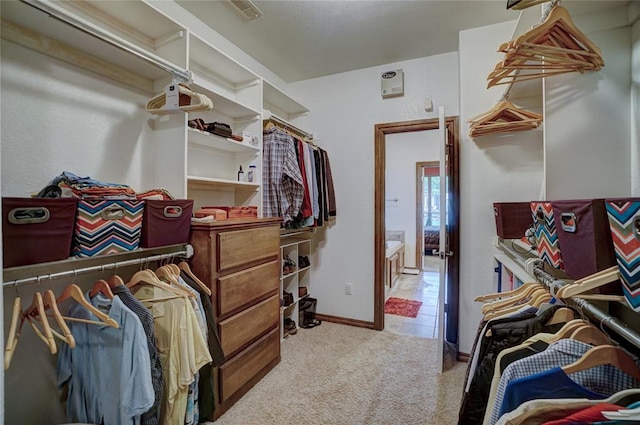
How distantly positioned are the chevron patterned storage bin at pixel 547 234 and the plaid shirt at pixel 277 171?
1802 mm

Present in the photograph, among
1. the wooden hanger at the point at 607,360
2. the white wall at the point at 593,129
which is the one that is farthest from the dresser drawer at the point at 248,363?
the white wall at the point at 593,129

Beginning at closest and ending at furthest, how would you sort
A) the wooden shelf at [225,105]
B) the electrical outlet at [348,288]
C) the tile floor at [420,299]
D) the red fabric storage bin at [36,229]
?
the red fabric storage bin at [36,229] < the wooden shelf at [225,105] < the tile floor at [420,299] < the electrical outlet at [348,288]

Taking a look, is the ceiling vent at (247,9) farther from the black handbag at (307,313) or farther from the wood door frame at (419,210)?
the wood door frame at (419,210)

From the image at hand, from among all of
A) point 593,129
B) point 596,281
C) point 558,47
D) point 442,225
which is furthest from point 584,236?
point 442,225

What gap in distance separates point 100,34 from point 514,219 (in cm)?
252

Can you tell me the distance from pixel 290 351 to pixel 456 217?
192 cm

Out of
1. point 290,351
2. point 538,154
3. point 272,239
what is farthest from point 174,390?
point 538,154

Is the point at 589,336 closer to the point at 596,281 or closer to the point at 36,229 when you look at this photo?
the point at 596,281

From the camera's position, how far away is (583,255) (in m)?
0.87

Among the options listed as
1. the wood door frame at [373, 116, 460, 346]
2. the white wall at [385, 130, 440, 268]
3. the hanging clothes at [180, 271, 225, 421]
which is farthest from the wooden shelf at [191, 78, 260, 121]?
the white wall at [385, 130, 440, 268]

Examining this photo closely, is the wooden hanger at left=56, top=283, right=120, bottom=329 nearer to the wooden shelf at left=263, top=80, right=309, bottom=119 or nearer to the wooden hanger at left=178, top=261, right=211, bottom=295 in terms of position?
the wooden hanger at left=178, top=261, right=211, bottom=295

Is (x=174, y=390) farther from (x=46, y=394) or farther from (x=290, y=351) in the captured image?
(x=290, y=351)

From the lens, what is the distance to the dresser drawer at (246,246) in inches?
69.5

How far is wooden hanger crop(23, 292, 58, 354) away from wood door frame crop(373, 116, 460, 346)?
2.56 meters
